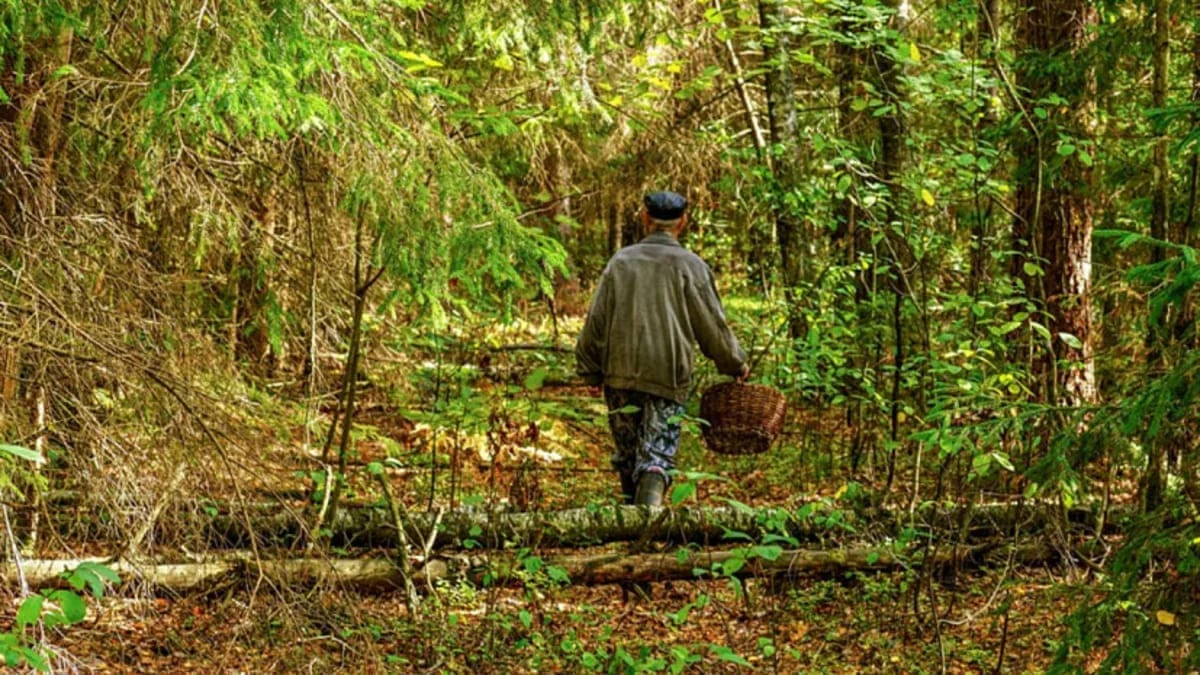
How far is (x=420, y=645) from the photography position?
5.45 m

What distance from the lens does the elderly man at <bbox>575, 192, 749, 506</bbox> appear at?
740 centimetres

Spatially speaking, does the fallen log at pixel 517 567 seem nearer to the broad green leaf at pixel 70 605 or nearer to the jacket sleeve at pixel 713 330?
the jacket sleeve at pixel 713 330

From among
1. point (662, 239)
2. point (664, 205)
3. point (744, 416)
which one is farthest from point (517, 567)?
point (664, 205)

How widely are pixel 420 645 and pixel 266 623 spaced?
0.79m

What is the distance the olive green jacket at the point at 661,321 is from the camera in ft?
24.3

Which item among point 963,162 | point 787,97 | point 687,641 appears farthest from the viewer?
point 787,97

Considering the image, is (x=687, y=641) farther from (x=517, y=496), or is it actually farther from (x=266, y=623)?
(x=266, y=623)

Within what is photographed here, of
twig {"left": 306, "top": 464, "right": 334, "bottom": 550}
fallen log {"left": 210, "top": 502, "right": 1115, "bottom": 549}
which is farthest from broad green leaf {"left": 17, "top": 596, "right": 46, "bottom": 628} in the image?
fallen log {"left": 210, "top": 502, "right": 1115, "bottom": 549}

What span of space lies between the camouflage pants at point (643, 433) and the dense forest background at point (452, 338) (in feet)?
1.09

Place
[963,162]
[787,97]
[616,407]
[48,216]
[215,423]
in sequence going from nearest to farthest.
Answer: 1. [215,423]
2. [48,216]
3. [963,162]
4. [616,407]
5. [787,97]

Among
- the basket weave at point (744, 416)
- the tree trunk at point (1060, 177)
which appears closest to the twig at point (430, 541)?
the basket weave at point (744, 416)

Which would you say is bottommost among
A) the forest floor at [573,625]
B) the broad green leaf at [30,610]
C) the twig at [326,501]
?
the forest floor at [573,625]

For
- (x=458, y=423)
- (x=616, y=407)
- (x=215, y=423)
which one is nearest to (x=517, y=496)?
(x=458, y=423)

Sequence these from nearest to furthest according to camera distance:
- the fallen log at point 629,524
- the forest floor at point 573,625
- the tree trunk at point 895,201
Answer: the forest floor at point 573,625
the fallen log at point 629,524
the tree trunk at point 895,201
